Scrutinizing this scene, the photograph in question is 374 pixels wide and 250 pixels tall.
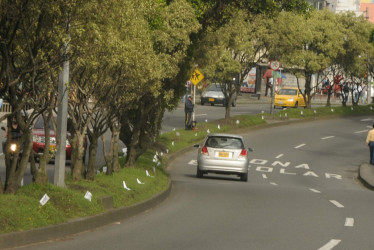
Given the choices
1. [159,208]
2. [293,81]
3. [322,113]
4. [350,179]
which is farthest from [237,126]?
[293,81]

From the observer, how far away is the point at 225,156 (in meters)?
29.3

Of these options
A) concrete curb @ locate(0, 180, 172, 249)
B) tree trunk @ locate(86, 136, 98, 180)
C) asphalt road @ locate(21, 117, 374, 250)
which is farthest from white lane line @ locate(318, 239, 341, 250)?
tree trunk @ locate(86, 136, 98, 180)

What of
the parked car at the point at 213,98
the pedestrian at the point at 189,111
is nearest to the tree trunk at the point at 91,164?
the pedestrian at the point at 189,111

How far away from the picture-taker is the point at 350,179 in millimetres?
33875

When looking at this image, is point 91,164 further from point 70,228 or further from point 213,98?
point 213,98

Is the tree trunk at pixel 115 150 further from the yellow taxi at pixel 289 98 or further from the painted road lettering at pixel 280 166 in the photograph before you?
the yellow taxi at pixel 289 98

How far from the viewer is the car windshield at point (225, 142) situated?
29.4 metres

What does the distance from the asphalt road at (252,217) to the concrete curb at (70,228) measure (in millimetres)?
157

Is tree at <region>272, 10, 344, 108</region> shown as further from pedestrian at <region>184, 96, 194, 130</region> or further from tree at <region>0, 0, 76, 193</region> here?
tree at <region>0, 0, 76, 193</region>

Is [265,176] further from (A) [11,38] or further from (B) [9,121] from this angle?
(A) [11,38]

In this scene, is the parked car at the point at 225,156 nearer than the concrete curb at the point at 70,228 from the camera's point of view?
No

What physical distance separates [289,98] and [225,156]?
36.9 meters

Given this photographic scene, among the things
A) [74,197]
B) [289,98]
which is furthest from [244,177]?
[289,98]

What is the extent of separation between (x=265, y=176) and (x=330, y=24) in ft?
84.8
